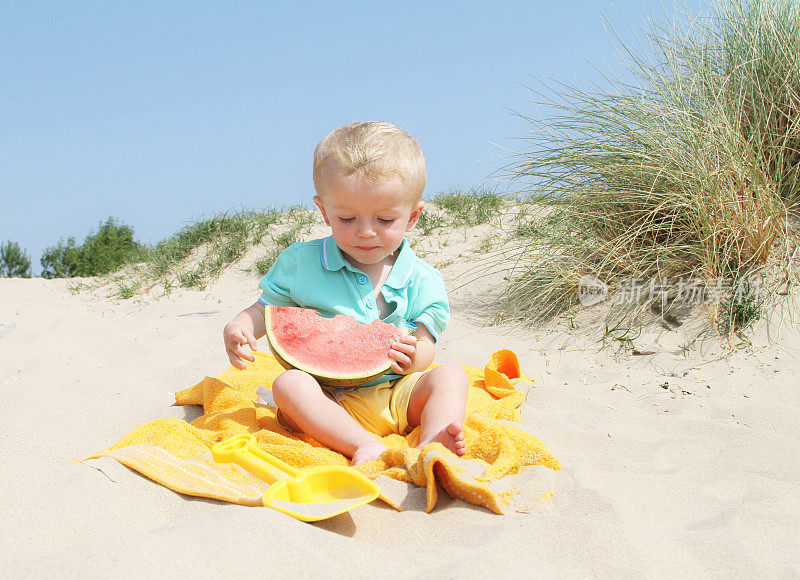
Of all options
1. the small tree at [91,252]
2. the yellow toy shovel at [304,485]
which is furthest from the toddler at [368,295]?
the small tree at [91,252]

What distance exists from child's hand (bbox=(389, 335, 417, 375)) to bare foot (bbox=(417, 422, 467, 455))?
1.15ft

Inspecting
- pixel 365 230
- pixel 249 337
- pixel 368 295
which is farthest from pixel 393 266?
pixel 249 337

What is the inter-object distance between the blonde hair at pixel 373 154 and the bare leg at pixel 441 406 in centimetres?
76

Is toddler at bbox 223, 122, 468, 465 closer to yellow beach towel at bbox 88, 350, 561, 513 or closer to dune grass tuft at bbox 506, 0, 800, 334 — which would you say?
yellow beach towel at bbox 88, 350, 561, 513

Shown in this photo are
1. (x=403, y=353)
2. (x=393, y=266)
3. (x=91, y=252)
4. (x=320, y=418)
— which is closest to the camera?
(x=320, y=418)

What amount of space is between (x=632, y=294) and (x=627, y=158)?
37.2 inches

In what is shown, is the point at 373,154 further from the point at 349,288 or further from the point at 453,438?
the point at 453,438

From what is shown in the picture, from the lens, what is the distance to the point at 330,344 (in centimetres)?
263

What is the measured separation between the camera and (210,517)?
1604mm

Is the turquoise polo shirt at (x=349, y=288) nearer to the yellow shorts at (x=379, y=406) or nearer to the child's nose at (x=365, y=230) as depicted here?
the yellow shorts at (x=379, y=406)

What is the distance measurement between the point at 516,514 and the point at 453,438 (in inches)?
16.2

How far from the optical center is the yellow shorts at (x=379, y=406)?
268 cm

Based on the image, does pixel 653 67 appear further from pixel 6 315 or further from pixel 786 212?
pixel 6 315

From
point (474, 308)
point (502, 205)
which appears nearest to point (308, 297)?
point (474, 308)
